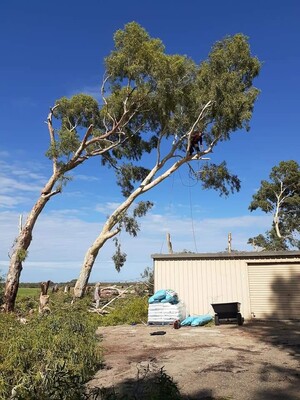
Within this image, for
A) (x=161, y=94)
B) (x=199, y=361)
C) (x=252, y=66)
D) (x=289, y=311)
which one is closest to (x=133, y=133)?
(x=161, y=94)

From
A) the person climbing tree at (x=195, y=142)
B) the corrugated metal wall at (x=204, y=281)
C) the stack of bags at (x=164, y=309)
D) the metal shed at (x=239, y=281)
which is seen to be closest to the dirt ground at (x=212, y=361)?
the stack of bags at (x=164, y=309)

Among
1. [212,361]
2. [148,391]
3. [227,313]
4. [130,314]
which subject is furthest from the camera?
[130,314]

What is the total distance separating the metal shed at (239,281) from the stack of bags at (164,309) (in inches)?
51.3

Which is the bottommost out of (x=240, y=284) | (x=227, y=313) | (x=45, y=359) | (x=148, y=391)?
(x=148, y=391)

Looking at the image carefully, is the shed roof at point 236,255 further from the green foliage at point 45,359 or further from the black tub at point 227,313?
the green foliage at point 45,359

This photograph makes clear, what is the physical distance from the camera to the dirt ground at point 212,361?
244 inches

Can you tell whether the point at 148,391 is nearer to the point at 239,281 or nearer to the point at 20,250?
the point at 239,281

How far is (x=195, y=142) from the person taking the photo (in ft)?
73.6

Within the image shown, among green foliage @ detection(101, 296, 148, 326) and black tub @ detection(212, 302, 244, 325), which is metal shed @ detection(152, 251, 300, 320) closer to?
green foliage @ detection(101, 296, 148, 326)

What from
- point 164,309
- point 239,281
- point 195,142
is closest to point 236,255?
point 239,281

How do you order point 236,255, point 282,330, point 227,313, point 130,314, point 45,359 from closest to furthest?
point 45,359
point 282,330
point 227,313
point 236,255
point 130,314

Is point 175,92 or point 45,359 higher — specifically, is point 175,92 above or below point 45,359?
above

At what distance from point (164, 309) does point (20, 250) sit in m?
8.28

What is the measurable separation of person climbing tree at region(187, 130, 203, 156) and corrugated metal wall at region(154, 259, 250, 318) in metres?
8.33
